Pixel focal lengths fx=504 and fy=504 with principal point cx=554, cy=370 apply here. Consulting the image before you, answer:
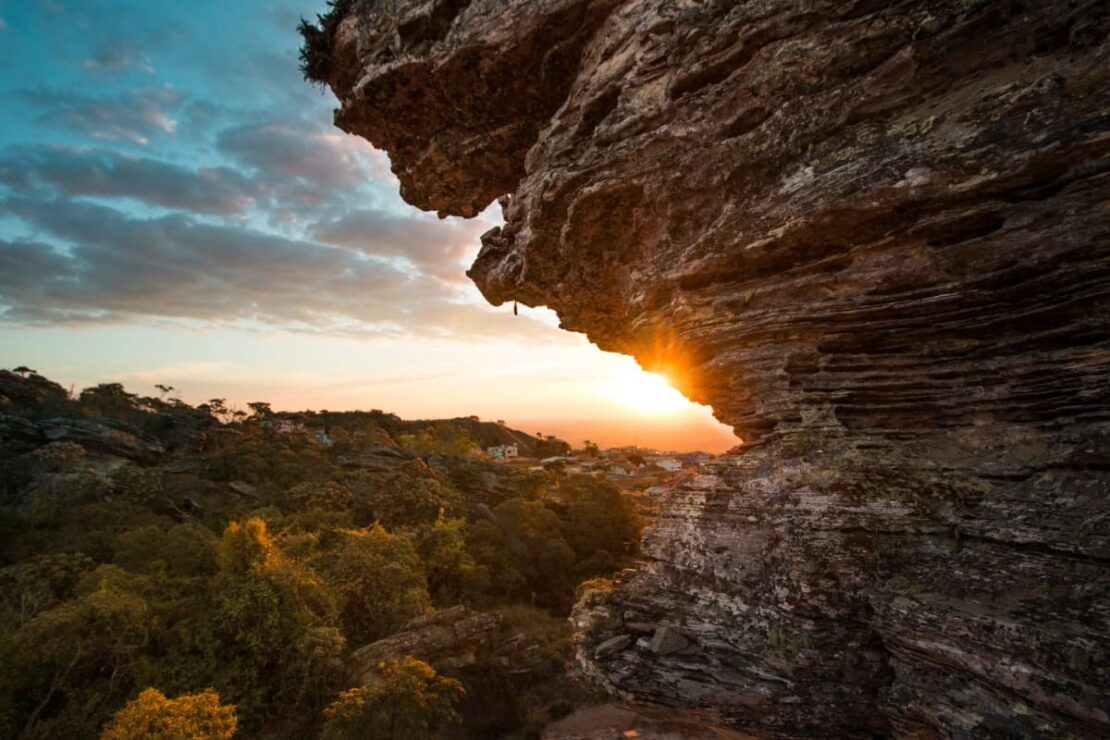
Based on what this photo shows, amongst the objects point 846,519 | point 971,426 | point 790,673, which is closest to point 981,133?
point 971,426

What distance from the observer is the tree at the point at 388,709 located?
16.8m

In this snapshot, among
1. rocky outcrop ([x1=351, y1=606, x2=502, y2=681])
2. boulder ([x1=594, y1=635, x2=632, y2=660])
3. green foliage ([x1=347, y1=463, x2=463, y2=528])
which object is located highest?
boulder ([x1=594, y1=635, x2=632, y2=660])

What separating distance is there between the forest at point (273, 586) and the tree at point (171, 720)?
0.06 metres

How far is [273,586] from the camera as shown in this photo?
2216 centimetres

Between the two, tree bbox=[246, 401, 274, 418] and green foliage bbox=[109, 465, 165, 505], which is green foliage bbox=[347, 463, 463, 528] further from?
tree bbox=[246, 401, 274, 418]

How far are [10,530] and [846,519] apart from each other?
48.3 m

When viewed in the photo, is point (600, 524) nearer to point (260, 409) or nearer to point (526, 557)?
point (526, 557)

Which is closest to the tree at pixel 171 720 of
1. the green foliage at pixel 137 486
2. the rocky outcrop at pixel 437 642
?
the rocky outcrop at pixel 437 642

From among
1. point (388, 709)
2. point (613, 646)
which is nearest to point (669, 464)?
point (388, 709)

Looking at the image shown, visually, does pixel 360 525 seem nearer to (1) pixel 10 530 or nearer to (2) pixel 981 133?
(1) pixel 10 530

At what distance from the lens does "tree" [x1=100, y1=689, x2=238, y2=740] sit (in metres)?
13.6

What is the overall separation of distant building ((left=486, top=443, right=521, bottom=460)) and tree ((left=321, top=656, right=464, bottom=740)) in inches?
3694

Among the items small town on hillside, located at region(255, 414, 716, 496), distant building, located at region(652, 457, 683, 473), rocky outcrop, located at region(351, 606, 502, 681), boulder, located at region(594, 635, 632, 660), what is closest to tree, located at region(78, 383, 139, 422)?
small town on hillside, located at region(255, 414, 716, 496)

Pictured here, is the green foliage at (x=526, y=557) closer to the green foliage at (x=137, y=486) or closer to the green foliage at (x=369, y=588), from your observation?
the green foliage at (x=369, y=588)
